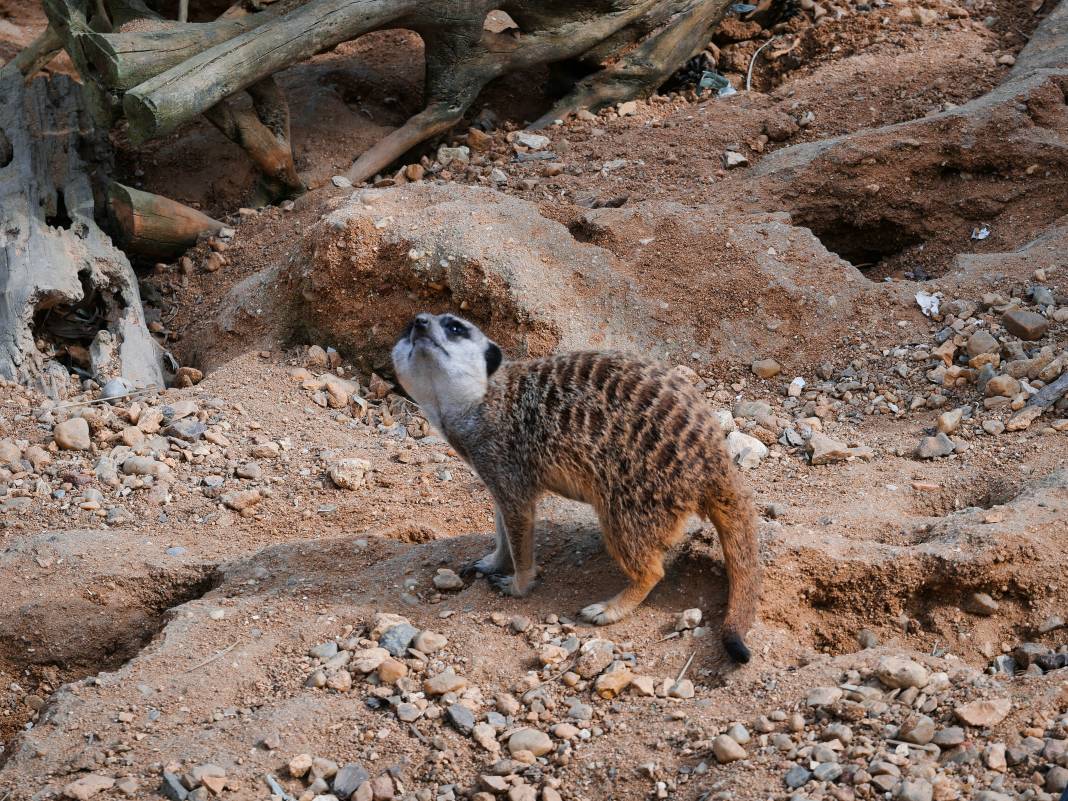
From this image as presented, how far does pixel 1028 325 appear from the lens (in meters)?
4.21

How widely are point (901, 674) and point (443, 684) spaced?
1.08 meters

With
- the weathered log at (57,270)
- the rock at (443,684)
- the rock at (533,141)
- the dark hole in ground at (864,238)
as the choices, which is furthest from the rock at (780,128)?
the rock at (443,684)

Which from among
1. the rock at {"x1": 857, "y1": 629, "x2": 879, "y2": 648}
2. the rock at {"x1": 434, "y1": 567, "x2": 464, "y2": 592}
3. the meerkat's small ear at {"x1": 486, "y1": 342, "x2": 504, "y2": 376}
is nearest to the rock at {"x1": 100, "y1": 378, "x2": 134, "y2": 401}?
Result: the rock at {"x1": 434, "y1": 567, "x2": 464, "y2": 592}

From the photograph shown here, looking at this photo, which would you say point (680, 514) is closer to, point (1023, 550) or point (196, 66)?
point (1023, 550)

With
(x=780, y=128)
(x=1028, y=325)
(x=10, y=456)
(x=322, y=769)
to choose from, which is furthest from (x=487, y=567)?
(x=780, y=128)

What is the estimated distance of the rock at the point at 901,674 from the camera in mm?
2480

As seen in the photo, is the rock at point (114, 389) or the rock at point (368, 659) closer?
the rock at point (368, 659)

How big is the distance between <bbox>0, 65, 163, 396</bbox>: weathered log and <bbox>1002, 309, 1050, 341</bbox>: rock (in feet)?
11.5

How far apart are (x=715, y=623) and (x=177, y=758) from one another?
1356 millimetres

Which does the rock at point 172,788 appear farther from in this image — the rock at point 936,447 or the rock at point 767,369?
the rock at point 767,369

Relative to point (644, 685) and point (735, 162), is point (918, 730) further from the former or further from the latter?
point (735, 162)

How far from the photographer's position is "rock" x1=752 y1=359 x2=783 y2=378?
4.49 metres

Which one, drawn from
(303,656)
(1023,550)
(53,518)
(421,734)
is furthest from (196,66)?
(1023,550)

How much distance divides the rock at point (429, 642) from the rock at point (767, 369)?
6.80 ft
